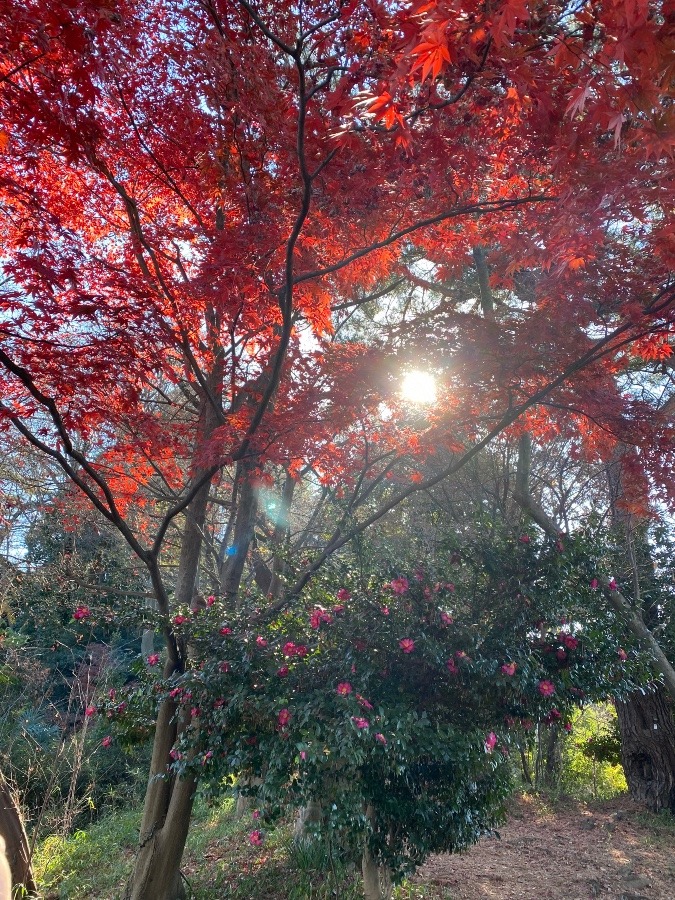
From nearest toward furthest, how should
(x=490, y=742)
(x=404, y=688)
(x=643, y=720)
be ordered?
1. (x=490, y=742)
2. (x=404, y=688)
3. (x=643, y=720)

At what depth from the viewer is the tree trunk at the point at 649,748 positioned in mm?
7125

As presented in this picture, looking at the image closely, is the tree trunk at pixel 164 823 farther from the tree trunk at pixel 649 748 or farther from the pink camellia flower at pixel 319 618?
the tree trunk at pixel 649 748

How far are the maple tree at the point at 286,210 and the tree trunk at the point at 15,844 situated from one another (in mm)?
1211

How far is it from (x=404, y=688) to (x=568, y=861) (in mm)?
3548

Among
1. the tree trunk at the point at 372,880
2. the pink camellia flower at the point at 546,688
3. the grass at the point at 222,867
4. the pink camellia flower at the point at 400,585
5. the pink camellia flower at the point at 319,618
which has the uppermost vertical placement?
the pink camellia flower at the point at 400,585

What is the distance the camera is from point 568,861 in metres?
5.45

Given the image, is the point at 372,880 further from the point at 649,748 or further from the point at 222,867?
the point at 649,748

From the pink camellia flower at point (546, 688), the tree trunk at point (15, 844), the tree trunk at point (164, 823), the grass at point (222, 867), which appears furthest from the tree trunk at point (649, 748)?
the tree trunk at point (15, 844)

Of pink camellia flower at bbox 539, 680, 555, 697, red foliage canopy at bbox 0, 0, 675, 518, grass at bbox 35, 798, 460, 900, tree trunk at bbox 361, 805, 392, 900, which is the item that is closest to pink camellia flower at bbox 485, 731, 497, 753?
pink camellia flower at bbox 539, 680, 555, 697

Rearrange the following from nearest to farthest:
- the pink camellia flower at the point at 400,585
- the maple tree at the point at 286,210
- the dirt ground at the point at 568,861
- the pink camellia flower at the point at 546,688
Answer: the maple tree at the point at 286,210, the pink camellia flower at the point at 546,688, the pink camellia flower at the point at 400,585, the dirt ground at the point at 568,861

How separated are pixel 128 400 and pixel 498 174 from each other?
9.89 feet

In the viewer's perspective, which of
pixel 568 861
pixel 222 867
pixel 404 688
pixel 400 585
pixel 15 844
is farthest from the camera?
pixel 568 861

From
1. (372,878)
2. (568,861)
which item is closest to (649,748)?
(568,861)

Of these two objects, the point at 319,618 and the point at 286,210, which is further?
the point at 319,618
